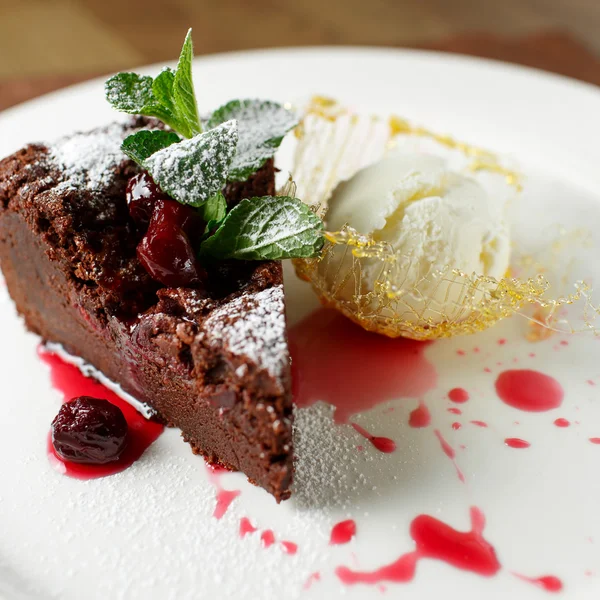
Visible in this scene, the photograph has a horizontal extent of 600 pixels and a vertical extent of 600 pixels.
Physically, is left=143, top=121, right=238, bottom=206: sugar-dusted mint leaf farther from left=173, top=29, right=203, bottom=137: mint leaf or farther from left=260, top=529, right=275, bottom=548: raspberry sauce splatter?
left=260, top=529, right=275, bottom=548: raspberry sauce splatter

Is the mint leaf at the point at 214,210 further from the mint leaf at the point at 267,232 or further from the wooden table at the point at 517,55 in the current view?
the wooden table at the point at 517,55

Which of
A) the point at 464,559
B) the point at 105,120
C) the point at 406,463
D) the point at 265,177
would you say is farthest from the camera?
the point at 105,120

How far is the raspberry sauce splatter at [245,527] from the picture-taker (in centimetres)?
189

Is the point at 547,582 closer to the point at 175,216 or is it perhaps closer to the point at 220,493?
the point at 220,493

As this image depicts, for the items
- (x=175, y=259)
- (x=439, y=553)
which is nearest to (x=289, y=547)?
(x=439, y=553)

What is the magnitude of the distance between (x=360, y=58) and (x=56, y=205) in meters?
2.16

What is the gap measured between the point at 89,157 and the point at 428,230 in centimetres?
113

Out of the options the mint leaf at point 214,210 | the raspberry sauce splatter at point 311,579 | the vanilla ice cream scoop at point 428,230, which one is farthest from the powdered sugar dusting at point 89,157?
the raspberry sauce splatter at point 311,579

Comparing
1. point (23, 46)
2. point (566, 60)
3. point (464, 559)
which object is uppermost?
point (23, 46)

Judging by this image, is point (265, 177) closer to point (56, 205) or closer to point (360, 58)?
point (56, 205)

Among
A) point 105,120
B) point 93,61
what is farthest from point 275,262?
point 93,61

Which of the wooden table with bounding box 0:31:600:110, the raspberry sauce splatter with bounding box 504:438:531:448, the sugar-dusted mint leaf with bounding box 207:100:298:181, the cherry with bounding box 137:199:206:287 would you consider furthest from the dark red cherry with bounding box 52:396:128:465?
the wooden table with bounding box 0:31:600:110

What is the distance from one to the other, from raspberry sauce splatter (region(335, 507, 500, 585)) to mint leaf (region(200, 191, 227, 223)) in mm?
1033

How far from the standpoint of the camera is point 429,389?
2312 millimetres
